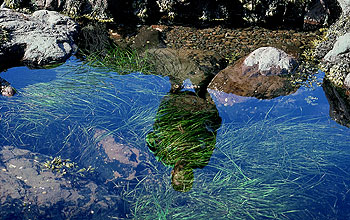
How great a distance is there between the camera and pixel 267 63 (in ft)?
17.9

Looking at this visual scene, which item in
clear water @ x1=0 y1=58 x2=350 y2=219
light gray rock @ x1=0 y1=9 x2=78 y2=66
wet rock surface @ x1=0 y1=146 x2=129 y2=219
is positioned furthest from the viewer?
light gray rock @ x1=0 y1=9 x2=78 y2=66

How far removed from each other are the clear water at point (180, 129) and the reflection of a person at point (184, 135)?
0.23 feet

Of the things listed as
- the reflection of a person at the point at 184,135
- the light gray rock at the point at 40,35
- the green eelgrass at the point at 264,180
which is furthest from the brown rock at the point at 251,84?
the light gray rock at the point at 40,35

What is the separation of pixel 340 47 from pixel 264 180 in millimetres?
3034

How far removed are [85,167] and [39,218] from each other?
83 cm

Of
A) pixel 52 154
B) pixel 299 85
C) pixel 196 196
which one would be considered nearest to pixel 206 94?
pixel 299 85

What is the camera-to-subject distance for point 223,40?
6.78 meters

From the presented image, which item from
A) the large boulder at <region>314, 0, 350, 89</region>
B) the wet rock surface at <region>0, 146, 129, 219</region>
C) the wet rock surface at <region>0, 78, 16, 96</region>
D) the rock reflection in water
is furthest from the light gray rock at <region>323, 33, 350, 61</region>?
the wet rock surface at <region>0, 78, 16, 96</region>

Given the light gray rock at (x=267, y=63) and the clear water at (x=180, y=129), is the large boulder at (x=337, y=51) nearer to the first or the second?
the clear water at (x=180, y=129)

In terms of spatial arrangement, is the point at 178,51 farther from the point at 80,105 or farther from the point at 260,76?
the point at 80,105

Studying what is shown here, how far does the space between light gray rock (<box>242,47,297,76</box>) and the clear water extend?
512 mm

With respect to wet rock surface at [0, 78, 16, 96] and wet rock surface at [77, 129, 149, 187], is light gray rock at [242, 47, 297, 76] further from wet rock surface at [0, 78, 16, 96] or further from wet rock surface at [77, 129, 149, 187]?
wet rock surface at [0, 78, 16, 96]

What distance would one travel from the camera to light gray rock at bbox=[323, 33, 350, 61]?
5.43 meters

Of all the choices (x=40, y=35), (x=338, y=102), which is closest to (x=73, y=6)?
(x=40, y=35)
